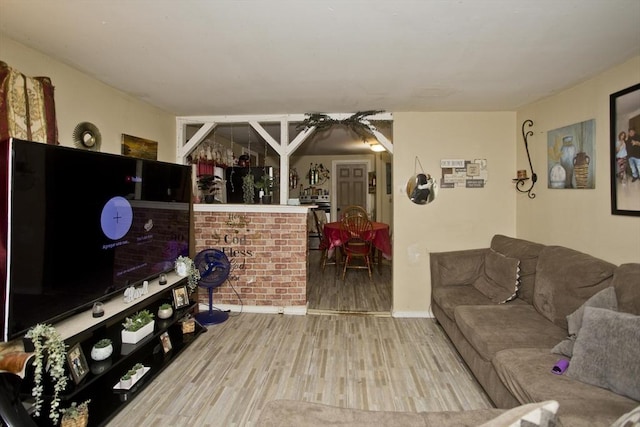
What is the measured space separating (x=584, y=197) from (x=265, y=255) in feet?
9.55

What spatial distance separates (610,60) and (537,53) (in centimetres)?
54

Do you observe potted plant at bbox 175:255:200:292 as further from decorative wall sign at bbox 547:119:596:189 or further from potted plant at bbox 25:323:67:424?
decorative wall sign at bbox 547:119:596:189

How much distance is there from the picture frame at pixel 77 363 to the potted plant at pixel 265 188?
2166 mm

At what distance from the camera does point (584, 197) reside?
233 cm

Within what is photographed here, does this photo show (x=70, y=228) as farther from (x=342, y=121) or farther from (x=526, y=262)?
(x=526, y=262)

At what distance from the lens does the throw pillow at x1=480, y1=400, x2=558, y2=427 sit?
74cm

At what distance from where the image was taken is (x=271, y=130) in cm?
432

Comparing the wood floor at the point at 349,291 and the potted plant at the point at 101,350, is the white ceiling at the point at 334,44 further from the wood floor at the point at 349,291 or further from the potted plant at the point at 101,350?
the wood floor at the point at 349,291

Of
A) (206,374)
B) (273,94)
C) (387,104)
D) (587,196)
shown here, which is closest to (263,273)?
(206,374)

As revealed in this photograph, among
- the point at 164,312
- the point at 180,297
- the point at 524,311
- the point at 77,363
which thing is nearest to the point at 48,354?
the point at 77,363

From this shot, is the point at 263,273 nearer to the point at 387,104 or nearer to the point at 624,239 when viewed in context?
the point at 387,104

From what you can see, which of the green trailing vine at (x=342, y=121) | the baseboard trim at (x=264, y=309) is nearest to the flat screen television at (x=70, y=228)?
the baseboard trim at (x=264, y=309)

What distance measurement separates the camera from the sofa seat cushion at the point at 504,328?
184 cm

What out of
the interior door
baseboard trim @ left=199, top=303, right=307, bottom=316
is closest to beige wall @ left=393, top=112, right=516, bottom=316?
baseboard trim @ left=199, top=303, right=307, bottom=316
